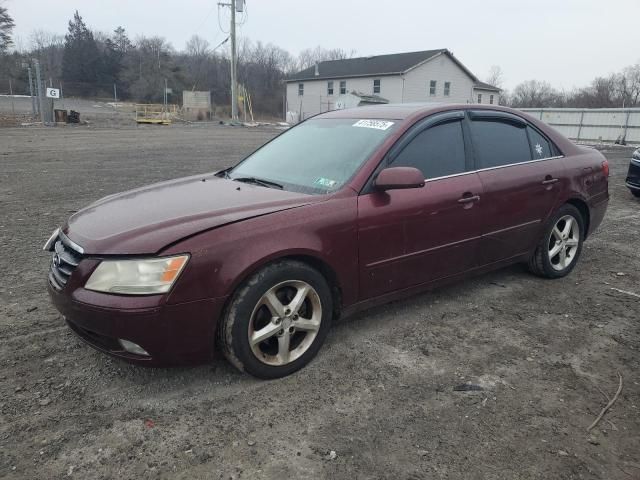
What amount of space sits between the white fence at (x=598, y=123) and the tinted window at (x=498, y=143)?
21446 mm

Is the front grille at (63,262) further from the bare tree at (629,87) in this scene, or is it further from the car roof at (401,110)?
the bare tree at (629,87)

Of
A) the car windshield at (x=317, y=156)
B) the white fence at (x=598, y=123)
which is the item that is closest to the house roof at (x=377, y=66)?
the white fence at (x=598, y=123)

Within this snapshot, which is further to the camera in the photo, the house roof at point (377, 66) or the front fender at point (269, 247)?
the house roof at point (377, 66)

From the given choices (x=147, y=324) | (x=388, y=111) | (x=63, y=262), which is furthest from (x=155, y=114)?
(x=147, y=324)

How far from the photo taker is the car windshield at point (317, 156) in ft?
11.0

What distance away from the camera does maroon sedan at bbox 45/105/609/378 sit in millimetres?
2584

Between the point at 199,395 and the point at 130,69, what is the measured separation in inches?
2867

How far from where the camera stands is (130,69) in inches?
2625

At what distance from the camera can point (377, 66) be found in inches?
1780

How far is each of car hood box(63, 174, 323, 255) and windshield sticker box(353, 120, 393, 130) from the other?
2.89 feet

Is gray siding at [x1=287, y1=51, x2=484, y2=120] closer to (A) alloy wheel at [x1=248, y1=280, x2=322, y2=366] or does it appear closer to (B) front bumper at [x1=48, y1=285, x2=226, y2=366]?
(A) alloy wheel at [x1=248, y1=280, x2=322, y2=366]

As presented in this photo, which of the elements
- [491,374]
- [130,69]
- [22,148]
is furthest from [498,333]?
[130,69]

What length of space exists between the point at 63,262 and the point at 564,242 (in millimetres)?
4285

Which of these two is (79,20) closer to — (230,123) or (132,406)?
(230,123)
